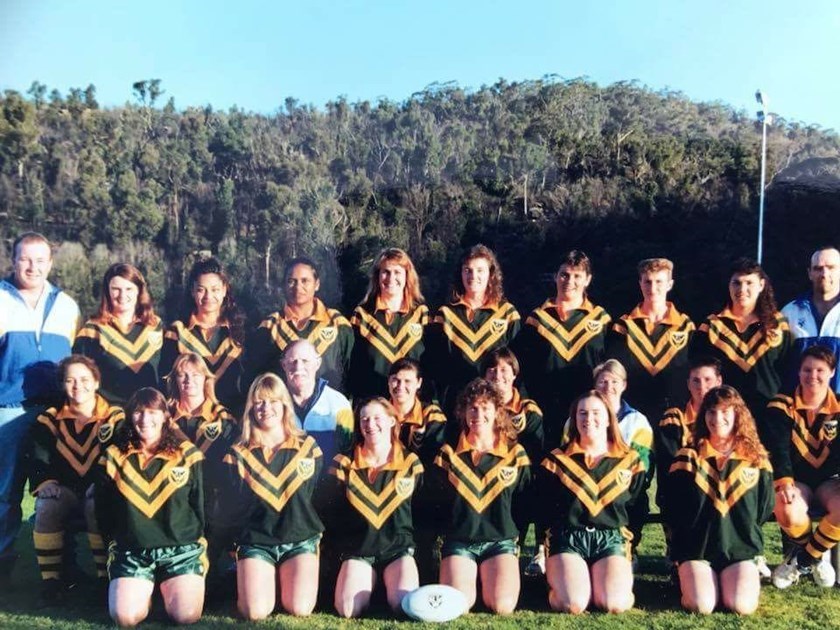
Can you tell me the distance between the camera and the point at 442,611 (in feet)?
12.0

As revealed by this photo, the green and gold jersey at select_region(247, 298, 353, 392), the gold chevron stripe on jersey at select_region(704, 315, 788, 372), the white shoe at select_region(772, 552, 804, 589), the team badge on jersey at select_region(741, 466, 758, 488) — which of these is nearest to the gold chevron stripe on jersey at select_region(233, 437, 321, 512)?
the green and gold jersey at select_region(247, 298, 353, 392)

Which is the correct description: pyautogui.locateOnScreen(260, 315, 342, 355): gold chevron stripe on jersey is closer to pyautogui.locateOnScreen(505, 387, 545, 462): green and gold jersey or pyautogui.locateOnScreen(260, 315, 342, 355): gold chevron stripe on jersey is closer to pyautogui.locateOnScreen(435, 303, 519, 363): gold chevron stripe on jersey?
pyautogui.locateOnScreen(435, 303, 519, 363): gold chevron stripe on jersey

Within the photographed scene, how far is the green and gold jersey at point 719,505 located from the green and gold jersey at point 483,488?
692 millimetres

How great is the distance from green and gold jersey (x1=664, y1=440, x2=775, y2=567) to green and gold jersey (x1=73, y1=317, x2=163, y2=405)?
255cm

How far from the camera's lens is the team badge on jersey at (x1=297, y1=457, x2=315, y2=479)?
389 centimetres

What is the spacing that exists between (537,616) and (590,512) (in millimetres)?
484

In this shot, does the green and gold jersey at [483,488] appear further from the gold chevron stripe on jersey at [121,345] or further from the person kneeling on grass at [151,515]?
the gold chevron stripe on jersey at [121,345]

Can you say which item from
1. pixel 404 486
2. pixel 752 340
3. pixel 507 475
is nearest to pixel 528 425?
pixel 507 475

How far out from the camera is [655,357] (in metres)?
4.50

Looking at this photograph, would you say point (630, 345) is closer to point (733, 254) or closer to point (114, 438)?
point (114, 438)

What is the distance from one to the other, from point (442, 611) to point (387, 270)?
1664mm

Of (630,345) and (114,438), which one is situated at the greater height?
(630,345)

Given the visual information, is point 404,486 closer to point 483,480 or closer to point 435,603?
point 483,480

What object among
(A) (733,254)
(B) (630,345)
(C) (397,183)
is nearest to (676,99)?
(A) (733,254)
